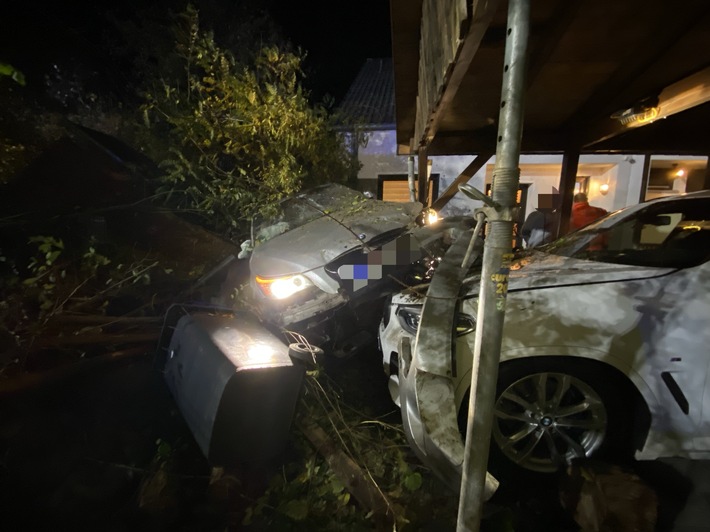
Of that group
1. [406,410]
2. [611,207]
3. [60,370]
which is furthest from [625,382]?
[611,207]

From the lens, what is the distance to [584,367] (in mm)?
2188

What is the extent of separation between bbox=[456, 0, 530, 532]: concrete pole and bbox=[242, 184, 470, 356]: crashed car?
1814 mm

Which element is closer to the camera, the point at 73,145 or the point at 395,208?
the point at 395,208

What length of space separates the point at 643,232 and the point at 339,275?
2.83 meters

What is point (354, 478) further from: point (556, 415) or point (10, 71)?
point (10, 71)

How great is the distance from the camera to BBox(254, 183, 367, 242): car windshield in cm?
469

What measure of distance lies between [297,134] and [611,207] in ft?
30.7

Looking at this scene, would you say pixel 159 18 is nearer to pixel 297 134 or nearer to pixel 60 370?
pixel 297 134

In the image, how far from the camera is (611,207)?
10.2m

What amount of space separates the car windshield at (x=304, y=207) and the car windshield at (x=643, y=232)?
2611mm

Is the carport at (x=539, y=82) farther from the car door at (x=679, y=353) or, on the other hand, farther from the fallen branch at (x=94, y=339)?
the fallen branch at (x=94, y=339)

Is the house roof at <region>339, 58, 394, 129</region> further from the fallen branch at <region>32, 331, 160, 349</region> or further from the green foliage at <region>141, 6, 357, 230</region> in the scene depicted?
the fallen branch at <region>32, 331, 160, 349</region>

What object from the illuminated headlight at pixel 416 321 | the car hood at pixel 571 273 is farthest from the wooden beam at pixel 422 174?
the illuminated headlight at pixel 416 321

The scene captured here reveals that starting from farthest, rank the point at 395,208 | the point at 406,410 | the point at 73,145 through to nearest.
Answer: the point at 73,145
the point at 395,208
the point at 406,410
